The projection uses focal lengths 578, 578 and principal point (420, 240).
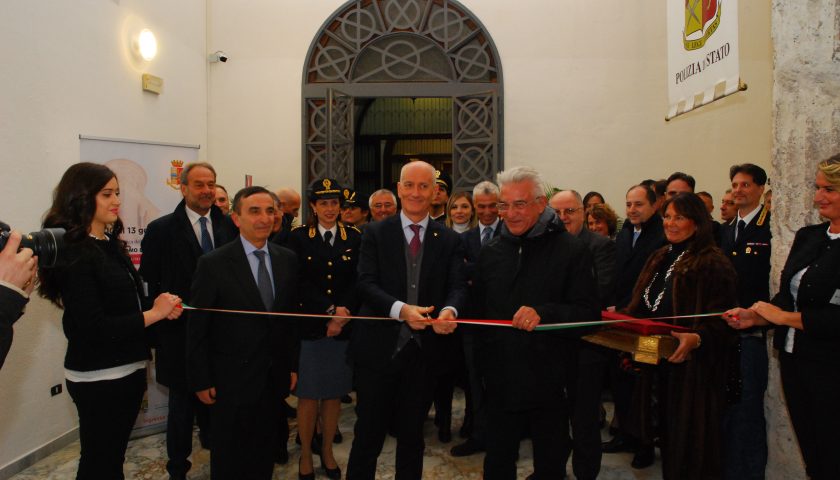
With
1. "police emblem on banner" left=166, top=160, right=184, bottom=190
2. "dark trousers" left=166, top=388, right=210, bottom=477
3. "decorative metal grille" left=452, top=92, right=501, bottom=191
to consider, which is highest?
"decorative metal grille" left=452, top=92, right=501, bottom=191

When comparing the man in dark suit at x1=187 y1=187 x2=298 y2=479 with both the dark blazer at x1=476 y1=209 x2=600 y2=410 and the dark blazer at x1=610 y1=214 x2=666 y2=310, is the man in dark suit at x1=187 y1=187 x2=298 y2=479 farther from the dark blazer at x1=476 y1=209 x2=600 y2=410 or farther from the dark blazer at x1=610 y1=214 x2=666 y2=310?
the dark blazer at x1=610 y1=214 x2=666 y2=310

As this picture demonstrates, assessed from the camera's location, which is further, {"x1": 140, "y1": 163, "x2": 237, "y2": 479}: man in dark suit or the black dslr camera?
{"x1": 140, "y1": 163, "x2": 237, "y2": 479}: man in dark suit

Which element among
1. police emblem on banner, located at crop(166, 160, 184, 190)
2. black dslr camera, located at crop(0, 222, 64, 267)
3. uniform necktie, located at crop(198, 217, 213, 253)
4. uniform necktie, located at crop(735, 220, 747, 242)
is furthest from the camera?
police emblem on banner, located at crop(166, 160, 184, 190)

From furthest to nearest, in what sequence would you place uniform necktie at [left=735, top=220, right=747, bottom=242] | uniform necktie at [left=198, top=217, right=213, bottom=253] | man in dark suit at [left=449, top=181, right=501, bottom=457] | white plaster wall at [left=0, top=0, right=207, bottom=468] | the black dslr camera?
man in dark suit at [left=449, top=181, right=501, bottom=457] → white plaster wall at [left=0, top=0, right=207, bottom=468] → uniform necktie at [left=198, top=217, right=213, bottom=253] → uniform necktie at [left=735, top=220, right=747, bottom=242] → the black dslr camera

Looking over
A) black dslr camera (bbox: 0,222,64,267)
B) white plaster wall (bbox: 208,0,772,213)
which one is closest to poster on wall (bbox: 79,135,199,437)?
white plaster wall (bbox: 208,0,772,213)

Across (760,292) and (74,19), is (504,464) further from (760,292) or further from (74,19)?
(74,19)

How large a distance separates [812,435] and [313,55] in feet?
21.2

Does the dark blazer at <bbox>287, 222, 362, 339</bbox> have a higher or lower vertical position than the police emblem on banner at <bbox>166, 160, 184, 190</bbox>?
lower

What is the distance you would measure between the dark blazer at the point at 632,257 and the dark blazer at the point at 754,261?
479 mm

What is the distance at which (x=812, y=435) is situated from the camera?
102 inches

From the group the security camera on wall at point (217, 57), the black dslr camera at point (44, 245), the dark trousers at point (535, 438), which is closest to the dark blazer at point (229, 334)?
the black dslr camera at point (44, 245)

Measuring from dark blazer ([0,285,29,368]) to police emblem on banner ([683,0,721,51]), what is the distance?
172 inches

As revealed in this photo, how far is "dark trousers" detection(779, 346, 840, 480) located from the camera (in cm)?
246

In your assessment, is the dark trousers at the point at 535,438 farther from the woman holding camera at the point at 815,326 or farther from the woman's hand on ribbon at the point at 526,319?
the woman holding camera at the point at 815,326
